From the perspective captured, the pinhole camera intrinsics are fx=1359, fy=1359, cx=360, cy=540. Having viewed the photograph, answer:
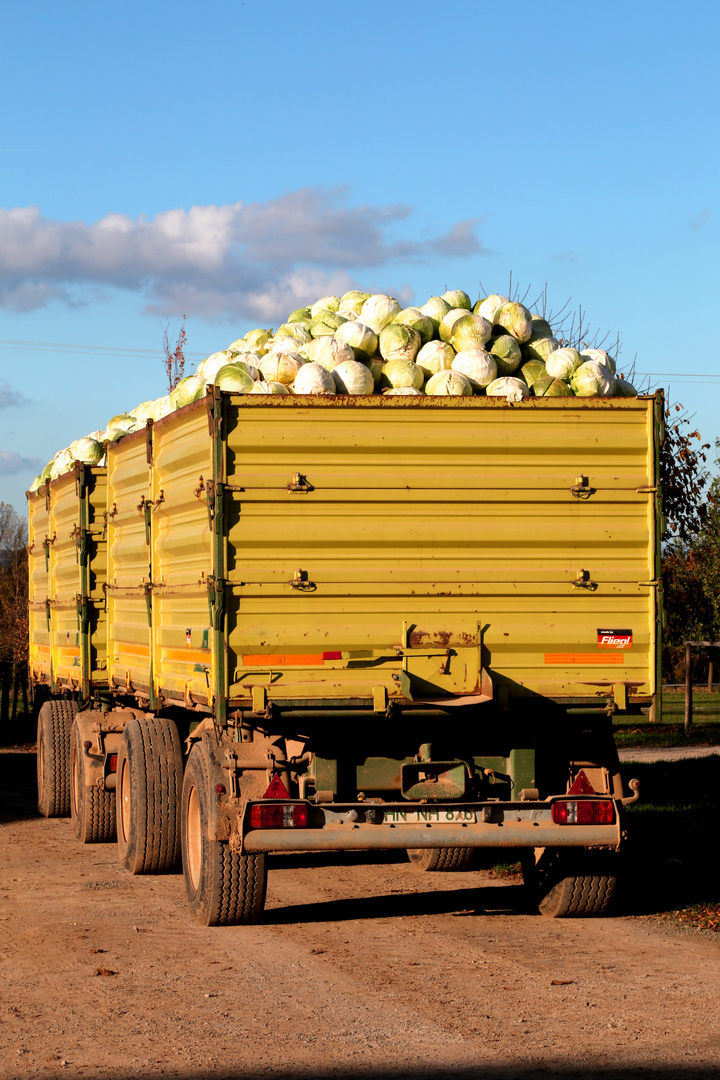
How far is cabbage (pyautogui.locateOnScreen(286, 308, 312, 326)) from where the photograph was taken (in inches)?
428

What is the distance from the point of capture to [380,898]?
359 inches

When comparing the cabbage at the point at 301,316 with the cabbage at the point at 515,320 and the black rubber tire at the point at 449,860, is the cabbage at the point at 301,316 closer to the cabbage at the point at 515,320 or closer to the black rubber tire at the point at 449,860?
the cabbage at the point at 515,320

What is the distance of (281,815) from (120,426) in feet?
21.3

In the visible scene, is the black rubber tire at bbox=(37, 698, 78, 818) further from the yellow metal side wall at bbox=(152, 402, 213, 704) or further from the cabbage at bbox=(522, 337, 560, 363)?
the cabbage at bbox=(522, 337, 560, 363)

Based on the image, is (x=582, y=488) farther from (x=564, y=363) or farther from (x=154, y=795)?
(x=154, y=795)

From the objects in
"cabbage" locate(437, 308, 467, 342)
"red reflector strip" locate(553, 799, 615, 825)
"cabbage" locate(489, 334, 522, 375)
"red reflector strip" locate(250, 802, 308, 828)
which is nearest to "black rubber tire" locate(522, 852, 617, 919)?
"red reflector strip" locate(553, 799, 615, 825)

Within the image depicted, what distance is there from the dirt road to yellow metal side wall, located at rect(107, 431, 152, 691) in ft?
5.59

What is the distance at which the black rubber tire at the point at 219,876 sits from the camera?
7672 mm

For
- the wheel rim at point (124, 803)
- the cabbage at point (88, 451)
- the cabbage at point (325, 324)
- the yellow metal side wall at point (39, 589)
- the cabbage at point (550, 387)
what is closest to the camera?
the cabbage at point (550, 387)

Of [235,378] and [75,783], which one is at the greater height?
[235,378]

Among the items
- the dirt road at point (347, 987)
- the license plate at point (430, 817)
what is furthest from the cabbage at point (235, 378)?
the dirt road at point (347, 987)

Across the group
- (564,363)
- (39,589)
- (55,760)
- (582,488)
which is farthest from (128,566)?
(39,589)

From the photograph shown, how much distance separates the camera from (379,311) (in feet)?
33.0

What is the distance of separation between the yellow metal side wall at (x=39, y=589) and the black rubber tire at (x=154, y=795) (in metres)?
5.04
